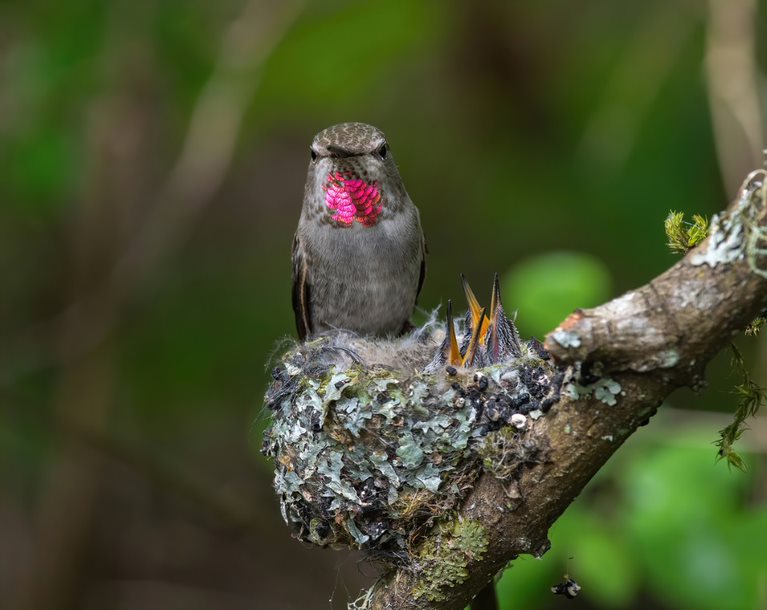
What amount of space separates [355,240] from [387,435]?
102cm

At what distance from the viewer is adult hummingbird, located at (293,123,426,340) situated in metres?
3.43

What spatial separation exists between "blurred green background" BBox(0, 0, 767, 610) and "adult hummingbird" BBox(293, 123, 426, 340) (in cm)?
43

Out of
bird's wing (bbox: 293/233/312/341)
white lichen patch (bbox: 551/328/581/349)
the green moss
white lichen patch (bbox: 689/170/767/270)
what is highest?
white lichen patch (bbox: 689/170/767/270)

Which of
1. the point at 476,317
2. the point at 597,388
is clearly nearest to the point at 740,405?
the point at 597,388

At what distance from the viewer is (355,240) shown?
11.8 ft

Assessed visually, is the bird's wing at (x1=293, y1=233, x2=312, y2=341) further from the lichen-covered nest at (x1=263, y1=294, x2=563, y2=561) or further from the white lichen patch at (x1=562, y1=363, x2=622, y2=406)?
the white lichen patch at (x1=562, y1=363, x2=622, y2=406)

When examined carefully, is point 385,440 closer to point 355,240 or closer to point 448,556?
point 448,556

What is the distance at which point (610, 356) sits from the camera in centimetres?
166

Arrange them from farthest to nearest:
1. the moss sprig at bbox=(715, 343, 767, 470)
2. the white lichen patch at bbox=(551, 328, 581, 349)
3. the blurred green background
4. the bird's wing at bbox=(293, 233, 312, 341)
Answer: the blurred green background → the bird's wing at bbox=(293, 233, 312, 341) → the moss sprig at bbox=(715, 343, 767, 470) → the white lichen patch at bbox=(551, 328, 581, 349)

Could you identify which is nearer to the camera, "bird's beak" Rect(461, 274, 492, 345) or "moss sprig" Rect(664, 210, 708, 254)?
"moss sprig" Rect(664, 210, 708, 254)

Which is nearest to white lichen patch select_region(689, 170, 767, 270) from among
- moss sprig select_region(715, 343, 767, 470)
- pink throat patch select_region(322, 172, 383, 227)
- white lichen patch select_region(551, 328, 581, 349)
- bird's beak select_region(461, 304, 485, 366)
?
white lichen patch select_region(551, 328, 581, 349)

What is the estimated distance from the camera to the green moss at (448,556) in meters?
2.12

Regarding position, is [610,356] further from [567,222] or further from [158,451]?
[158,451]

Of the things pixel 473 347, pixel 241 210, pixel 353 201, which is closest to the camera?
pixel 473 347
